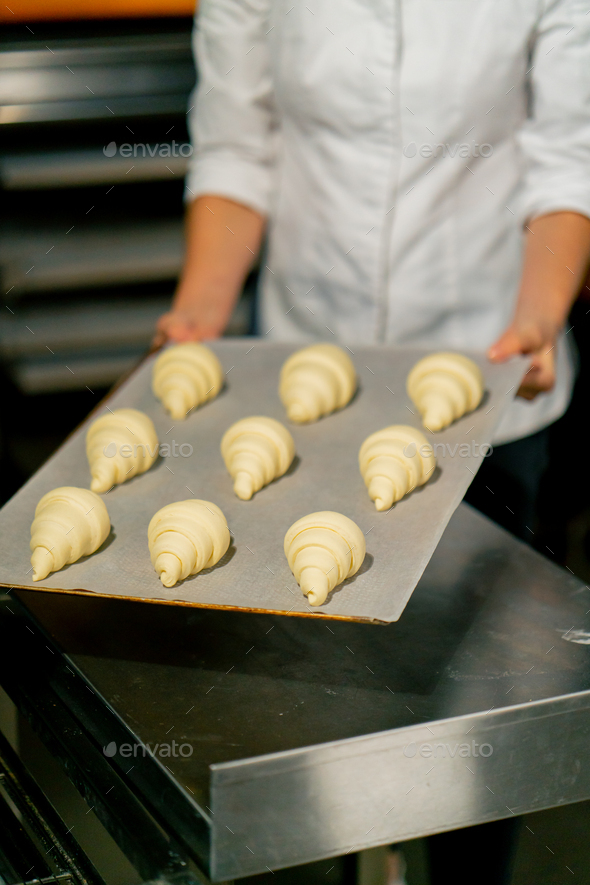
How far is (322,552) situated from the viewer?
108 cm

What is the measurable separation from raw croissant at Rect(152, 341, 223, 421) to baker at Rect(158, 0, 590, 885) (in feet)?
0.54

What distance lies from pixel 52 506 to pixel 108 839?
1.56 ft

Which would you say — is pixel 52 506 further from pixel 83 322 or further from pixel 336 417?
pixel 83 322

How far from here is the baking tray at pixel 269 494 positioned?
1.11 meters

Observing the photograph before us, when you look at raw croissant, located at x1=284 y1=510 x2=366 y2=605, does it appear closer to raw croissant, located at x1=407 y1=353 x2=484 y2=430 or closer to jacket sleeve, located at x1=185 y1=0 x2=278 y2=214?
raw croissant, located at x1=407 y1=353 x2=484 y2=430

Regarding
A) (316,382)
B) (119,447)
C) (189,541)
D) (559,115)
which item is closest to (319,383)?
(316,382)

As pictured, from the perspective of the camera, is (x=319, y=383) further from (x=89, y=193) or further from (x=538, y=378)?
(x=89, y=193)

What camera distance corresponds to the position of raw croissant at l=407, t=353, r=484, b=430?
147 cm

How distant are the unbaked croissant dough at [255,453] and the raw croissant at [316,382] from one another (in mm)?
98

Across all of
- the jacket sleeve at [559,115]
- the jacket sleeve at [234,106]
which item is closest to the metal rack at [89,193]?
the jacket sleeve at [234,106]

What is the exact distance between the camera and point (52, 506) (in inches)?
48.4

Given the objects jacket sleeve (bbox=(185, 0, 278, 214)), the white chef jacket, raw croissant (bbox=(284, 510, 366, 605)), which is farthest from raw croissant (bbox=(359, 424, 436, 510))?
jacket sleeve (bbox=(185, 0, 278, 214))

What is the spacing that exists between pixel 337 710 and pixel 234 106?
1482mm

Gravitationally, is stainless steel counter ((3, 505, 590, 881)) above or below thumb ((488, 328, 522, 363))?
below
